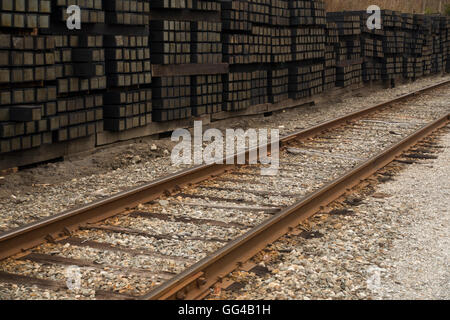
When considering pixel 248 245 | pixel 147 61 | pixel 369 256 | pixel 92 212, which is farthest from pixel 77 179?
pixel 369 256

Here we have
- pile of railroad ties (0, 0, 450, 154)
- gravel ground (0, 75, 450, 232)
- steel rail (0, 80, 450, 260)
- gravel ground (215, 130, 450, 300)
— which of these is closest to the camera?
gravel ground (215, 130, 450, 300)

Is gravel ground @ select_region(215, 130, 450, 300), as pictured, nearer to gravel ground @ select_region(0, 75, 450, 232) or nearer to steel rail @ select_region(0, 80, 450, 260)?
steel rail @ select_region(0, 80, 450, 260)

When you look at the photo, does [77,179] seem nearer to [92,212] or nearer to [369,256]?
[92,212]

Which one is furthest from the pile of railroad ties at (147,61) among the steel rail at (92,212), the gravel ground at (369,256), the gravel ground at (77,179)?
the gravel ground at (369,256)

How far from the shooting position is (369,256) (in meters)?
5.91

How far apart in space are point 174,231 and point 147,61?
623 centimetres

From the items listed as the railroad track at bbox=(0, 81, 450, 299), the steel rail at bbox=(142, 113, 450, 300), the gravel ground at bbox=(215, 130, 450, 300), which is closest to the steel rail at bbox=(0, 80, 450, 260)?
the railroad track at bbox=(0, 81, 450, 299)

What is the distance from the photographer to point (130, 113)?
11.6 metres

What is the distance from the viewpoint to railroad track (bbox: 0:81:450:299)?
5121 mm

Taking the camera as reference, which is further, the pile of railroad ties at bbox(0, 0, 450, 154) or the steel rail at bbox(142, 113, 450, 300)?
the pile of railroad ties at bbox(0, 0, 450, 154)

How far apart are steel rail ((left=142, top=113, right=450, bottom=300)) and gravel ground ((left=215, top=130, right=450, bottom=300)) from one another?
0.48 ft
